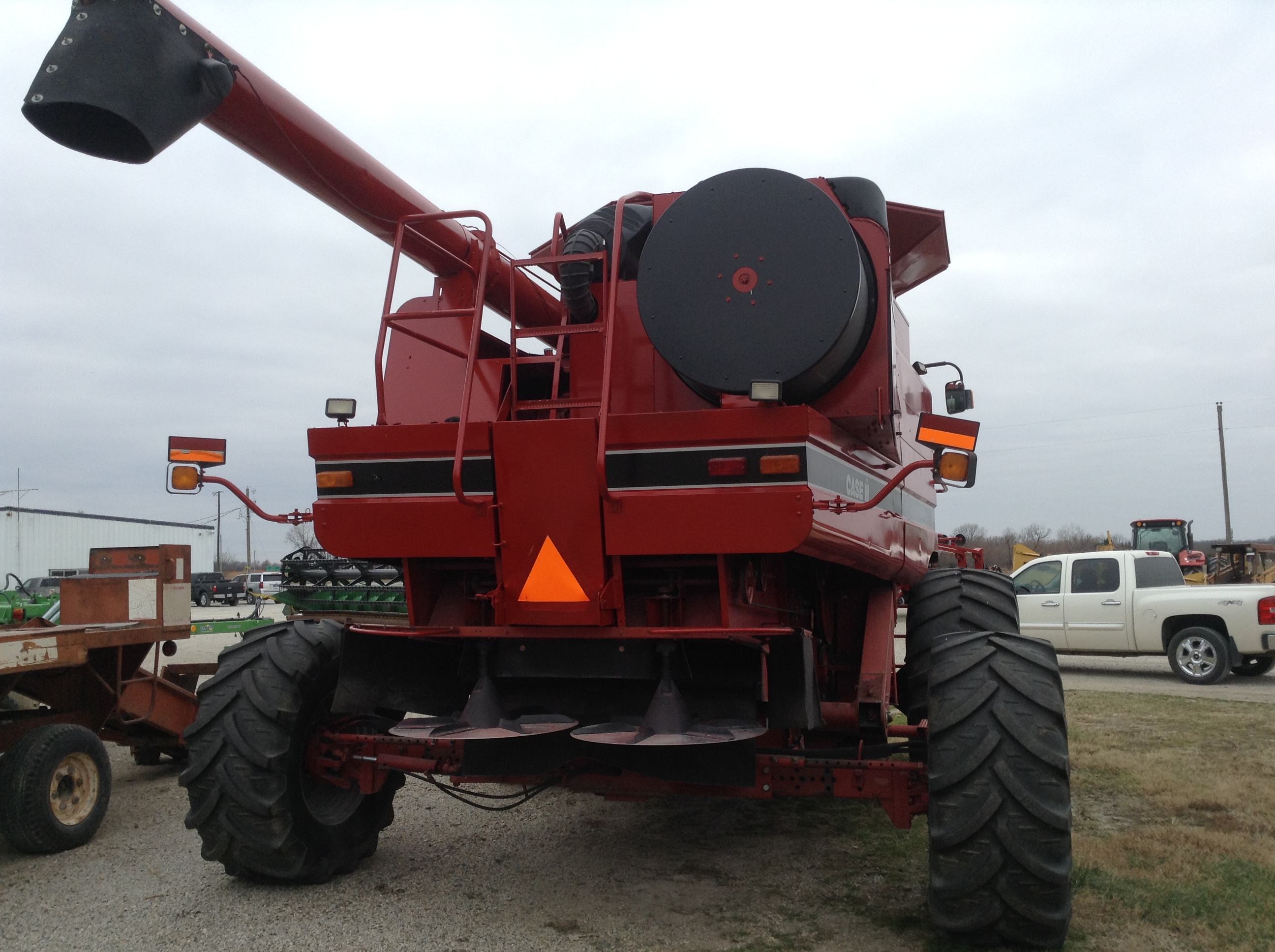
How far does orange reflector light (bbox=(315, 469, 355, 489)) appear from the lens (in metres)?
4.39

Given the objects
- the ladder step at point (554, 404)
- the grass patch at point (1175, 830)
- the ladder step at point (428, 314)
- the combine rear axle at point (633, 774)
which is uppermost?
the ladder step at point (428, 314)

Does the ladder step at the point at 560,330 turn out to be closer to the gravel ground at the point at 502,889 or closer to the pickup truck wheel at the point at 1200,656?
the gravel ground at the point at 502,889

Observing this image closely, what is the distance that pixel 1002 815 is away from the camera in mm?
3537

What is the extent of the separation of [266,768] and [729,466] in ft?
8.06

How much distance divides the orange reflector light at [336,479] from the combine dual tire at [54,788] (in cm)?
224

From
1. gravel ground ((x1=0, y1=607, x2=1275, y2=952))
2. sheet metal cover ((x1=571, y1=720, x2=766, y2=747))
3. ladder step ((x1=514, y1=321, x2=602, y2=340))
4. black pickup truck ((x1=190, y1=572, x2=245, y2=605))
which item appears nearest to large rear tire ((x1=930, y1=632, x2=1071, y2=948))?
gravel ground ((x1=0, y1=607, x2=1275, y2=952))

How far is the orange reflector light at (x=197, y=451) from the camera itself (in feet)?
14.6

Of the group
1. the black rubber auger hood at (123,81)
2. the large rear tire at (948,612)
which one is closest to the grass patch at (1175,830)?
the large rear tire at (948,612)

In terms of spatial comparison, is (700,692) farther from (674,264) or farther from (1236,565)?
(1236,565)

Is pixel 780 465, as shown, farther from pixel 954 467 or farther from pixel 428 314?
pixel 428 314

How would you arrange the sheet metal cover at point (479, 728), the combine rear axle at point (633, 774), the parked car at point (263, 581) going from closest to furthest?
the combine rear axle at point (633, 774), the sheet metal cover at point (479, 728), the parked car at point (263, 581)

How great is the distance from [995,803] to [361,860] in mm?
3150

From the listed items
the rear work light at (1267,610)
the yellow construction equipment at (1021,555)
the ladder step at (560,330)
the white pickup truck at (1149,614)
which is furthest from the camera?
the yellow construction equipment at (1021,555)

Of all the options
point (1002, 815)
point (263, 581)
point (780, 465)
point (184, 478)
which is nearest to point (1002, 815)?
point (1002, 815)
